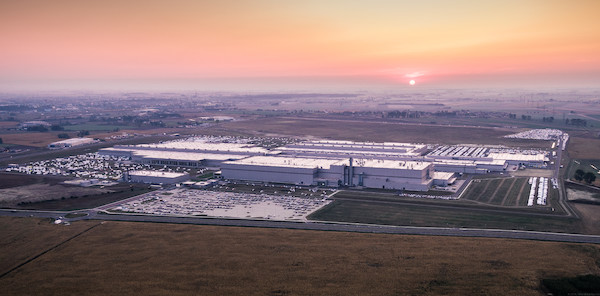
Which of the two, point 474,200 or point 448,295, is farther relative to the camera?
point 474,200

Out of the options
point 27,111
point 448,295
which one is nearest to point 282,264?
point 448,295

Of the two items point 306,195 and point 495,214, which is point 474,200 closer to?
point 495,214

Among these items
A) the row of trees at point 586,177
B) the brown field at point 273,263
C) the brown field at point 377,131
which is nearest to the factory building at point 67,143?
the brown field at point 377,131

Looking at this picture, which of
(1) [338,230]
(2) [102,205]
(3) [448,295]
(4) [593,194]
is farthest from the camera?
(4) [593,194]

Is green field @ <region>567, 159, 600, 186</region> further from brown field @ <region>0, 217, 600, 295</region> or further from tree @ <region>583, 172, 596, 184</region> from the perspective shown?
brown field @ <region>0, 217, 600, 295</region>

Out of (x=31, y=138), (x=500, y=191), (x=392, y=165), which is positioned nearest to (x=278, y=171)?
(x=392, y=165)

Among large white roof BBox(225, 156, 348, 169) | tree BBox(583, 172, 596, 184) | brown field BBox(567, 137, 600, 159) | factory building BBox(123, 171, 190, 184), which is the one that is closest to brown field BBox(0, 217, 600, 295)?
factory building BBox(123, 171, 190, 184)

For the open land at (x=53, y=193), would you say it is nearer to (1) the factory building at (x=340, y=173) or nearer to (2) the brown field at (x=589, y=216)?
(1) the factory building at (x=340, y=173)
